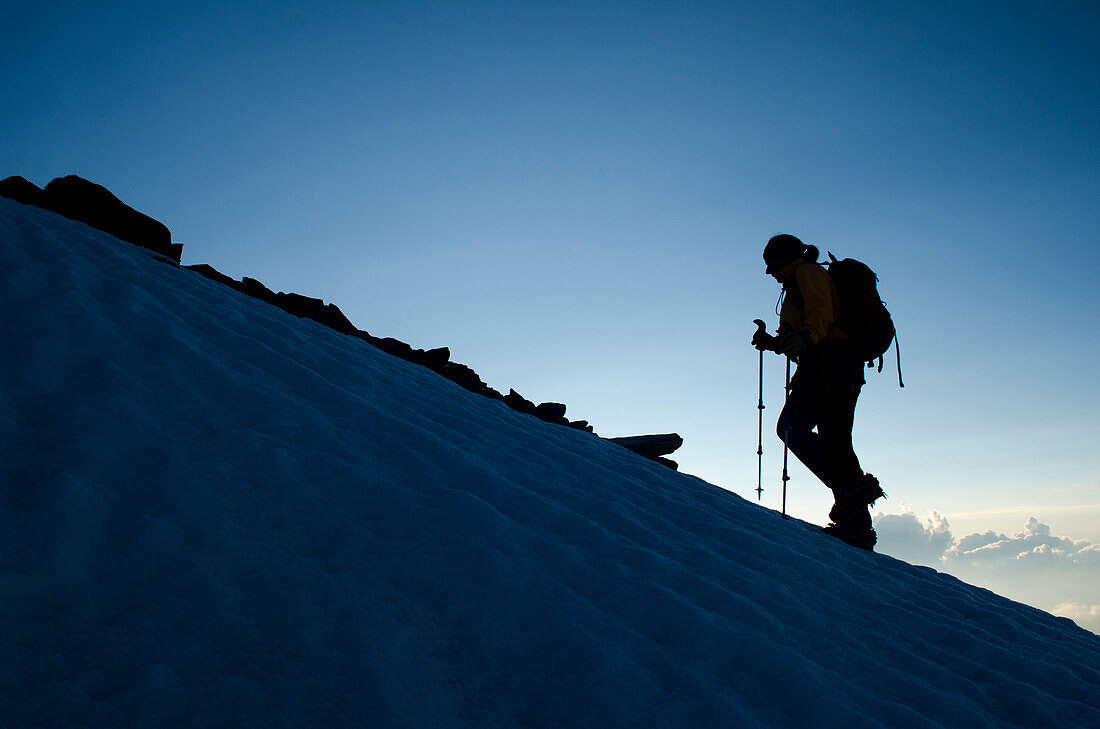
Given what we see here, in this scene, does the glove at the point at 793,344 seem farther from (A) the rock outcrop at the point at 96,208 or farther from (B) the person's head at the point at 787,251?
(A) the rock outcrop at the point at 96,208

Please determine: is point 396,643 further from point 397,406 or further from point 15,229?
point 15,229

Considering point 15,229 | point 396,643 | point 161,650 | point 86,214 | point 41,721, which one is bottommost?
point 41,721

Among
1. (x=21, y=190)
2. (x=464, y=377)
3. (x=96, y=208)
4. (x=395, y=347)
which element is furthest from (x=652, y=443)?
(x=21, y=190)

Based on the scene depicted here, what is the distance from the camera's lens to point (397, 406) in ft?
16.4

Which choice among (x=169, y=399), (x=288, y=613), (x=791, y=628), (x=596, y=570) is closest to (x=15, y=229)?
(x=169, y=399)

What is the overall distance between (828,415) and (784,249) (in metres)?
1.49

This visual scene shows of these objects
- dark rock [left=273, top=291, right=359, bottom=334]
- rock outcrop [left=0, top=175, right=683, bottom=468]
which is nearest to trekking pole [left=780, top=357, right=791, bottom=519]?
rock outcrop [left=0, top=175, right=683, bottom=468]

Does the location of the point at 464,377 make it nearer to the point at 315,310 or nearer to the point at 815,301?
the point at 315,310

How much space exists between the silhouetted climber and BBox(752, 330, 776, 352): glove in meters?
0.02

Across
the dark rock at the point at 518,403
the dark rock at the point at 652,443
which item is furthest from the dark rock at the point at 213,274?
the dark rock at the point at 652,443

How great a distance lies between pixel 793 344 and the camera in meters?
5.58

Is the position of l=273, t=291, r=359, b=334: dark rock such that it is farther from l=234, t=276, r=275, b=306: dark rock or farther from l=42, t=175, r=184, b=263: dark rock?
l=42, t=175, r=184, b=263: dark rock

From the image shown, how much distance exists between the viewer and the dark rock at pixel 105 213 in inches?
313

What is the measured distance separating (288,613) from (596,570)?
4.59 ft
